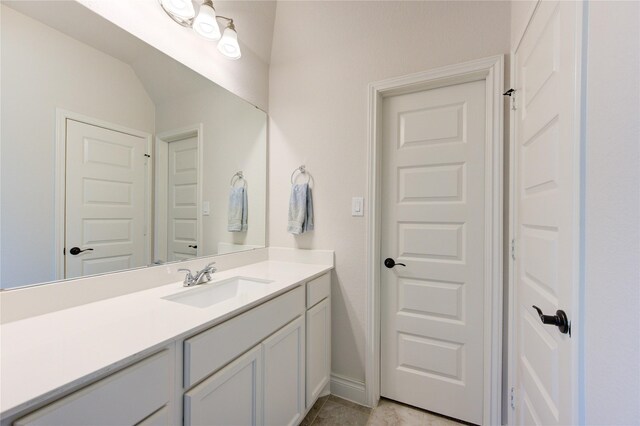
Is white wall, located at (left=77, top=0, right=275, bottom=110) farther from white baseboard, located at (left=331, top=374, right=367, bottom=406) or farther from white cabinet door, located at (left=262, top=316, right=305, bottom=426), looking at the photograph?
white baseboard, located at (left=331, top=374, right=367, bottom=406)

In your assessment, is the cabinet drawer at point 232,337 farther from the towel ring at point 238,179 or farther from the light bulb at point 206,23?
the light bulb at point 206,23

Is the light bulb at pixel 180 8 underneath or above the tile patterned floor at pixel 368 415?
above

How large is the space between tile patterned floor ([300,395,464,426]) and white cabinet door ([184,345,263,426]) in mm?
652

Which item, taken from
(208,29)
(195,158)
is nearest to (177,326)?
(195,158)

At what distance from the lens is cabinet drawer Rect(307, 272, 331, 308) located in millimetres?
1530

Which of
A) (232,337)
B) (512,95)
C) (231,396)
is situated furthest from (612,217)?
(231,396)

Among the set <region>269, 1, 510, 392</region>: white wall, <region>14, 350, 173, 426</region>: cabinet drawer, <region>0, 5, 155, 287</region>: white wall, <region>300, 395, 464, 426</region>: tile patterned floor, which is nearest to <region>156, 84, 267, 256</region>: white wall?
<region>269, 1, 510, 392</region>: white wall

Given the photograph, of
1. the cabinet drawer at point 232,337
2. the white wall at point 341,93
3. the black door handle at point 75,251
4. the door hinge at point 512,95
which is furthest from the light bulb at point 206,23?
the door hinge at point 512,95

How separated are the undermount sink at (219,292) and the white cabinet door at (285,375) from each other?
0.23 meters

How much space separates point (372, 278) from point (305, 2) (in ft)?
6.12

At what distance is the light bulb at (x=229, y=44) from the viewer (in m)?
1.53

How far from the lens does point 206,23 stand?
1.39 meters

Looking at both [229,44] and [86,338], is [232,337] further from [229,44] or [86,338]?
[229,44]

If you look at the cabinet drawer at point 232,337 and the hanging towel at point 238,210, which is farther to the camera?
the hanging towel at point 238,210
